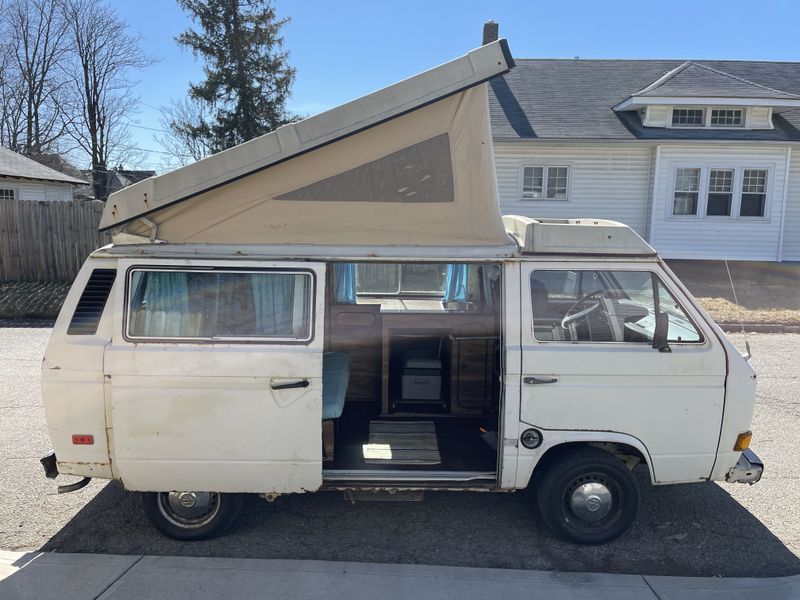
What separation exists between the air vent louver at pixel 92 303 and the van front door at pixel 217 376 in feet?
0.37

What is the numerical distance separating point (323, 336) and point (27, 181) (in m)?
21.8

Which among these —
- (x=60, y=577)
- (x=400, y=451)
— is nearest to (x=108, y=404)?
(x=60, y=577)

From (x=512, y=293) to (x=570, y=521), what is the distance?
1.52 metres

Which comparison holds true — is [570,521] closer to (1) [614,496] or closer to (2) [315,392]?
(1) [614,496]

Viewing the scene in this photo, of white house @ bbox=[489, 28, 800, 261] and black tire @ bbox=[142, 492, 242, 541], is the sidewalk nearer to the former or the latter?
black tire @ bbox=[142, 492, 242, 541]

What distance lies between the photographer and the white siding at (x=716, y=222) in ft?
53.4

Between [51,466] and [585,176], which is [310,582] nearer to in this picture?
[51,466]

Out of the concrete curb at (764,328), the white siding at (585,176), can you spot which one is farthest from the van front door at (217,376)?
the white siding at (585,176)

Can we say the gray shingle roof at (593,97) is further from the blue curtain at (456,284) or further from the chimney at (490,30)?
the blue curtain at (456,284)

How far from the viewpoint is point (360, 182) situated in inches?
142

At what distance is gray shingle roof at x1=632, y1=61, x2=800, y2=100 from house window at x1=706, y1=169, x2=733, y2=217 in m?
2.05

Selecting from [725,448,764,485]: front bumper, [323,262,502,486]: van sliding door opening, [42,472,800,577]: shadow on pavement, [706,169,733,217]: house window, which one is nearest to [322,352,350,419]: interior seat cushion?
[323,262,502,486]: van sliding door opening

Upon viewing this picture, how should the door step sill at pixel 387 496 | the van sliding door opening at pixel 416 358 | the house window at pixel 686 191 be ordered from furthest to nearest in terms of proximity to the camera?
the house window at pixel 686 191 < the van sliding door opening at pixel 416 358 < the door step sill at pixel 387 496

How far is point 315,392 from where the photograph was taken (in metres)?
3.54
